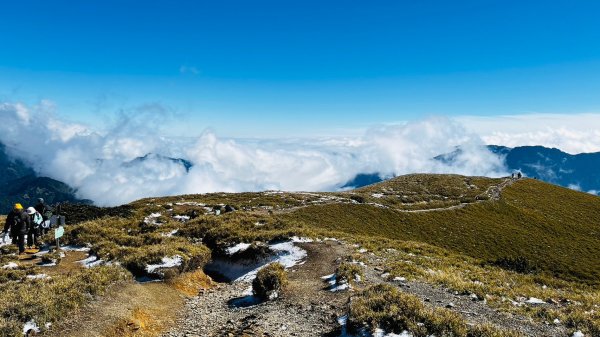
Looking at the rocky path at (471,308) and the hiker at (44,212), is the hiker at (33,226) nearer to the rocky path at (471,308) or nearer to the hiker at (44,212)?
the hiker at (44,212)

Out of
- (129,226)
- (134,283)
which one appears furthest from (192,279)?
(129,226)

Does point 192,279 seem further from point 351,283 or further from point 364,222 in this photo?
point 364,222

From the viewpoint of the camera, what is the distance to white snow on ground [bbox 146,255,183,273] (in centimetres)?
2169

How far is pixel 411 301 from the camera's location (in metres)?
15.4

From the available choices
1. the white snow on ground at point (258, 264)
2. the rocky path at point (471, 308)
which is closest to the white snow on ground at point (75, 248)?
the white snow on ground at point (258, 264)

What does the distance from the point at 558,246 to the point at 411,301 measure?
5131cm

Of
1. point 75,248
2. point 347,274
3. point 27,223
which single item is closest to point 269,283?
point 347,274

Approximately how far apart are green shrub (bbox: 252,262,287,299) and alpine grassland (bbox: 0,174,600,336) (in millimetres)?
76

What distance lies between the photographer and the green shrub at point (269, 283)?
19.0 m

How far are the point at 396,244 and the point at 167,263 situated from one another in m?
21.5

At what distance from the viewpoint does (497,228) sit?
192ft

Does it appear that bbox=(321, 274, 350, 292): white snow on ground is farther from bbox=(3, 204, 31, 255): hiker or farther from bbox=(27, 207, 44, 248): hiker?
→ bbox=(27, 207, 44, 248): hiker

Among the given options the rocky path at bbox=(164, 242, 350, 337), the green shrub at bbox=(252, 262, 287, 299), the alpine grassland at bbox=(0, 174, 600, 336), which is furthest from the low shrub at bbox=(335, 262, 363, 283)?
the green shrub at bbox=(252, 262, 287, 299)

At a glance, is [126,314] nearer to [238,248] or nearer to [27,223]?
[238,248]
